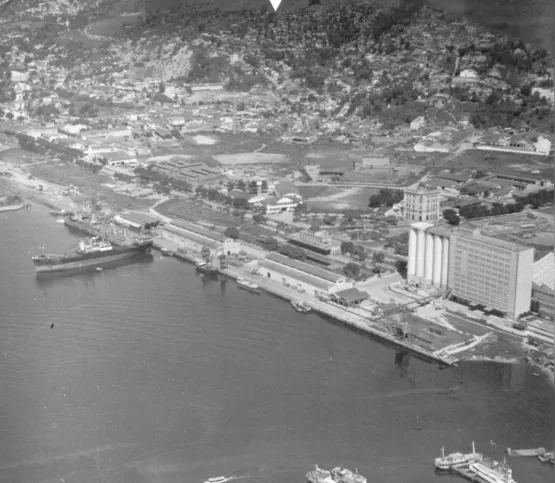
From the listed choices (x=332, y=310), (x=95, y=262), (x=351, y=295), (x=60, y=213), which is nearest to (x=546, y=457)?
(x=332, y=310)

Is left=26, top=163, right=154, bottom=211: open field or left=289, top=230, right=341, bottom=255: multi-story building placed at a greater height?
left=26, top=163, right=154, bottom=211: open field

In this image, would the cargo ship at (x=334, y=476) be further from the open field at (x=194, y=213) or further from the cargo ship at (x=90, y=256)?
the open field at (x=194, y=213)

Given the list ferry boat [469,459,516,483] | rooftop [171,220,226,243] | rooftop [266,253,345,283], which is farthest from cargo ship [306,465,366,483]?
rooftop [171,220,226,243]

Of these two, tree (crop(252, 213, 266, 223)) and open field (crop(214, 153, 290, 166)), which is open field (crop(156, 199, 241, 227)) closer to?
tree (crop(252, 213, 266, 223))

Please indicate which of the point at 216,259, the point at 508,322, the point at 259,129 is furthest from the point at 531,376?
the point at 259,129

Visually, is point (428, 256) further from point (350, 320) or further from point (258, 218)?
point (258, 218)
